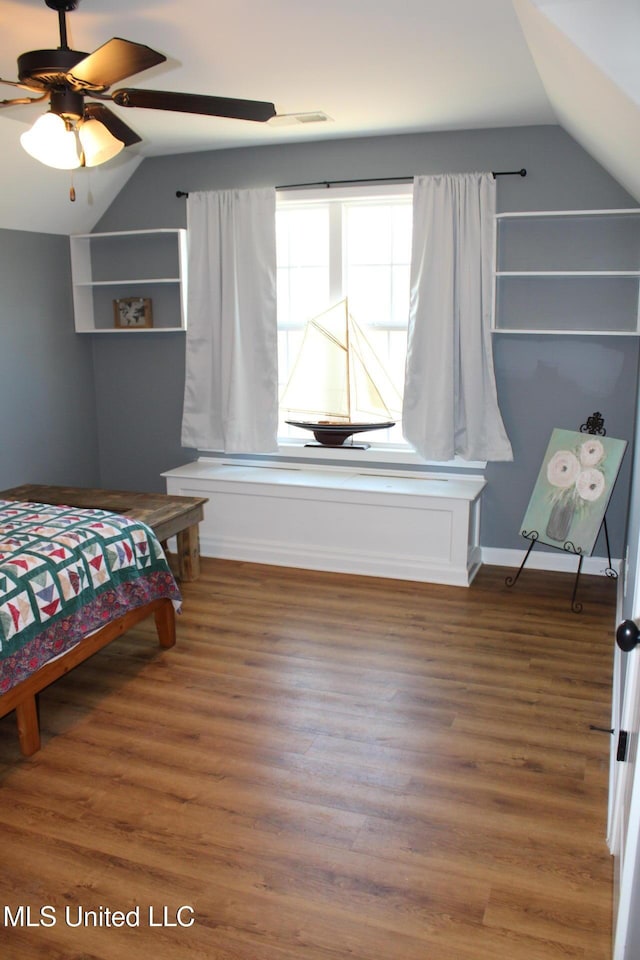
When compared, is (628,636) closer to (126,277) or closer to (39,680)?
(39,680)

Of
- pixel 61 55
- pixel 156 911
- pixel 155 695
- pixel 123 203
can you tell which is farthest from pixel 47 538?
pixel 123 203

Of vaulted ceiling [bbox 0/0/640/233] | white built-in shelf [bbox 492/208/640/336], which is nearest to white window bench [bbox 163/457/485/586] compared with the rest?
white built-in shelf [bbox 492/208/640/336]

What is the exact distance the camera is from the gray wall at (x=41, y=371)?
15.5ft

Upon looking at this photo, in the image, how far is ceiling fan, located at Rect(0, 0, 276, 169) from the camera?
2166 mm

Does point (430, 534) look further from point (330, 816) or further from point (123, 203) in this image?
point (123, 203)

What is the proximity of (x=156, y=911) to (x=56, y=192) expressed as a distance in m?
4.04

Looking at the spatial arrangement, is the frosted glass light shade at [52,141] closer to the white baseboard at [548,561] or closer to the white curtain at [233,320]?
the white curtain at [233,320]

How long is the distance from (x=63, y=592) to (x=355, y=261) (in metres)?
2.89

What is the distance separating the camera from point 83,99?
240cm

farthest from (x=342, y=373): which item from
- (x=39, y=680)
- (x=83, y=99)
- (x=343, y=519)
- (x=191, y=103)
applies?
(x=39, y=680)

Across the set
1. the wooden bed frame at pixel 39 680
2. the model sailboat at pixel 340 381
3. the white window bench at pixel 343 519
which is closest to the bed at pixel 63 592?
the wooden bed frame at pixel 39 680

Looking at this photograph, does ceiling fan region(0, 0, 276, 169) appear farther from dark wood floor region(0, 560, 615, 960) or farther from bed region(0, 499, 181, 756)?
dark wood floor region(0, 560, 615, 960)

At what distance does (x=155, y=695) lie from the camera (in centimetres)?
311

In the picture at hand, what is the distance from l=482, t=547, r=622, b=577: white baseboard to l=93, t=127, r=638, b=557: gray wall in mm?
61
